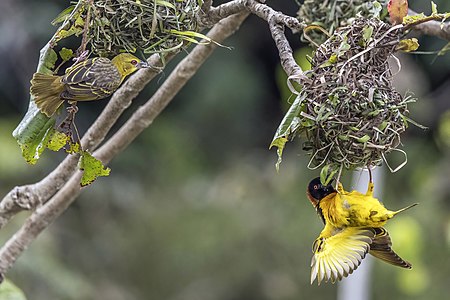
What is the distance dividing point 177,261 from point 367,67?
15.3ft

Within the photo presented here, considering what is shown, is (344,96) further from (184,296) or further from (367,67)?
(184,296)

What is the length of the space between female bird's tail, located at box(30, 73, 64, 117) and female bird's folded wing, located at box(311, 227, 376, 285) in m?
0.65

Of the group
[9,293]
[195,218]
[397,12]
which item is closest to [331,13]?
[397,12]

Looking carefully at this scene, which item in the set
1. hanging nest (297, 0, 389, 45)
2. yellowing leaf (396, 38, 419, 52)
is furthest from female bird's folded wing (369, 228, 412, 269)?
hanging nest (297, 0, 389, 45)

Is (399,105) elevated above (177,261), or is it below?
above

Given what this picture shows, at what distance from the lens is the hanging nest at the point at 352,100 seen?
5.30ft

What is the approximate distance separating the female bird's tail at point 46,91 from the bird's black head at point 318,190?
0.63 meters

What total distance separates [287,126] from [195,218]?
4917 mm

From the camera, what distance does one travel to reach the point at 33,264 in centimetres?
545

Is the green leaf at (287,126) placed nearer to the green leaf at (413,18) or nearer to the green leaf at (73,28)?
the green leaf at (413,18)

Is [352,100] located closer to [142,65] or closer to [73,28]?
[142,65]

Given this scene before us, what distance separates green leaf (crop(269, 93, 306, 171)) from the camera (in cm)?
156

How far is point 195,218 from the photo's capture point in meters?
6.45

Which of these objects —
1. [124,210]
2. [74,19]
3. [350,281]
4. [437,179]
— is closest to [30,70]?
[124,210]
